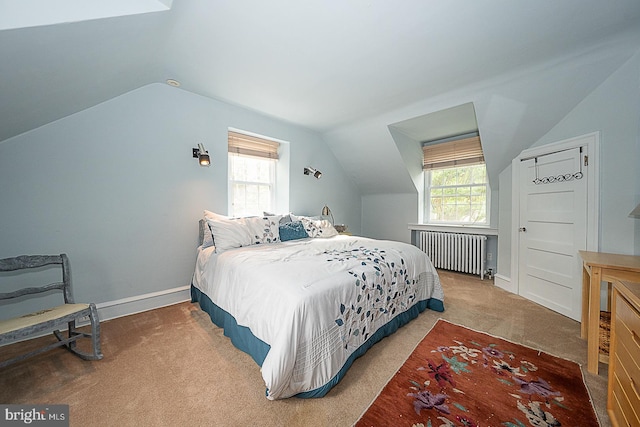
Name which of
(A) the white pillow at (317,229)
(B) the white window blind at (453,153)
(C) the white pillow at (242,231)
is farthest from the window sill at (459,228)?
(C) the white pillow at (242,231)

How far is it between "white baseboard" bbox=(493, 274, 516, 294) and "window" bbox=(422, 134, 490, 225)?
0.95 meters

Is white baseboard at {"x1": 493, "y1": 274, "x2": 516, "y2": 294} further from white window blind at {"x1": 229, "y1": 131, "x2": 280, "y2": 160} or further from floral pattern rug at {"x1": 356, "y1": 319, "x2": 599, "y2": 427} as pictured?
white window blind at {"x1": 229, "y1": 131, "x2": 280, "y2": 160}

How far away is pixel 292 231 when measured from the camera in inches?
119

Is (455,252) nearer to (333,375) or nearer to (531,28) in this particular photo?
(531,28)

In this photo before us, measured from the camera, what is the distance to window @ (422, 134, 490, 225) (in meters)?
3.83

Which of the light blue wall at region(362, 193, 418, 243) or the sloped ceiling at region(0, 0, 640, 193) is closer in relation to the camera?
the sloped ceiling at region(0, 0, 640, 193)

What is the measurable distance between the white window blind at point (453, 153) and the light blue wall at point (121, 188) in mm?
3159

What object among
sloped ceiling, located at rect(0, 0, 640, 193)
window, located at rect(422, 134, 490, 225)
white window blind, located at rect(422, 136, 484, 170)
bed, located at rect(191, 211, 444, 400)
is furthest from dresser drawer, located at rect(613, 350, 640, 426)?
white window blind, located at rect(422, 136, 484, 170)

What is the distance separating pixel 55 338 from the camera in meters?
2.02

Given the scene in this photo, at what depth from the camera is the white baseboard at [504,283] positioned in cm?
309

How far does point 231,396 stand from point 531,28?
3.23 meters

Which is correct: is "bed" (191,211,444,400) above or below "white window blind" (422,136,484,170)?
below

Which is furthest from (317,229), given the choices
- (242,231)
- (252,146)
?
(252,146)

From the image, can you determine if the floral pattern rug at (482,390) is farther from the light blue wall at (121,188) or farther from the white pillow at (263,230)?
the light blue wall at (121,188)
